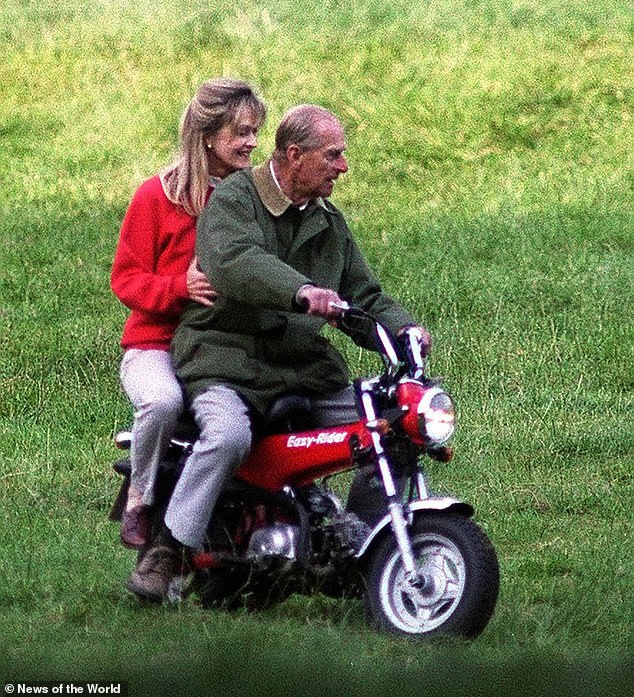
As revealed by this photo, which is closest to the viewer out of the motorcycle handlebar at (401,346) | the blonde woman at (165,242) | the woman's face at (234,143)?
the motorcycle handlebar at (401,346)

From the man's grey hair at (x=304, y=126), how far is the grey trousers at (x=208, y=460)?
880 millimetres

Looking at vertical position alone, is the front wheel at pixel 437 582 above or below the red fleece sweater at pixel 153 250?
below

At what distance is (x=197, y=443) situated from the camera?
6.22 metres

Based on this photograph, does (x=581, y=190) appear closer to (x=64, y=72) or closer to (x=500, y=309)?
(x=500, y=309)

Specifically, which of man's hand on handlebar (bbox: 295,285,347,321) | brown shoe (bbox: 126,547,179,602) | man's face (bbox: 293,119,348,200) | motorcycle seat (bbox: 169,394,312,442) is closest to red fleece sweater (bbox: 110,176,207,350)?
motorcycle seat (bbox: 169,394,312,442)

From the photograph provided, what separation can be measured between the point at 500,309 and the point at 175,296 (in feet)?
26.1

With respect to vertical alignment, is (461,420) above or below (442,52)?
below

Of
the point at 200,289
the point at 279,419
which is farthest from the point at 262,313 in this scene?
the point at 279,419

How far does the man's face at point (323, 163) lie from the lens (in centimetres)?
611

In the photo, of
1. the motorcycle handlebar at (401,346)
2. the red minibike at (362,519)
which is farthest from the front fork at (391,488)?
the motorcycle handlebar at (401,346)

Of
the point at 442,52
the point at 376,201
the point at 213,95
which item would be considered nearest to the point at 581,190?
the point at 376,201

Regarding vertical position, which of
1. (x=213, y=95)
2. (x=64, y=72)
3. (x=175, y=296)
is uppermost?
(x=64, y=72)

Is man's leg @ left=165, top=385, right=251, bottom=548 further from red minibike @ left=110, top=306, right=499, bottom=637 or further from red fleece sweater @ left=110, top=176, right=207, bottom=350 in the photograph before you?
red fleece sweater @ left=110, top=176, right=207, bottom=350

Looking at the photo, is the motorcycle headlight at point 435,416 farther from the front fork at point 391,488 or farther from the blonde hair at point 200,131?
the blonde hair at point 200,131
